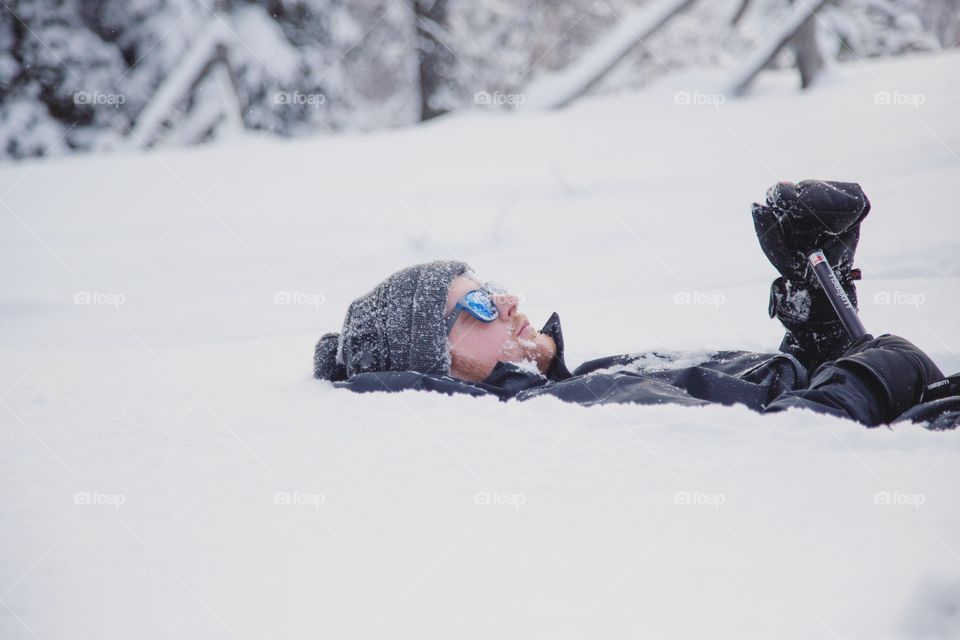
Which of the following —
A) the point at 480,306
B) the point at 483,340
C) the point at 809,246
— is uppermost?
the point at 809,246

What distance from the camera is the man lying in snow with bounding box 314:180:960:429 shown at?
1.93m

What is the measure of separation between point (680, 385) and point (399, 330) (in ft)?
2.65

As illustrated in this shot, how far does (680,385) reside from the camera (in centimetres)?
204

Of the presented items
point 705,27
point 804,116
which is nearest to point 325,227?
point 804,116

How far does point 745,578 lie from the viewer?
3.41 ft

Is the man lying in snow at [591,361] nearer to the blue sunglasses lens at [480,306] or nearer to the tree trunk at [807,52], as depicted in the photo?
the blue sunglasses lens at [480,306]

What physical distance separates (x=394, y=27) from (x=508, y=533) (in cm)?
1186

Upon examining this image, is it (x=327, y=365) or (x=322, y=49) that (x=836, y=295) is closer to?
(x=327, y=365)

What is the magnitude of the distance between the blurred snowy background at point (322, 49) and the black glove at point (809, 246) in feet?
18.8

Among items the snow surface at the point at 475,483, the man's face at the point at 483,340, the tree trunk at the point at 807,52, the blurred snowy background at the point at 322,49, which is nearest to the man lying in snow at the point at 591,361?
the man's face at the point at 483,340

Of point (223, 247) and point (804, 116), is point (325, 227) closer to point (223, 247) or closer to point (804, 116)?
point (223, 247)

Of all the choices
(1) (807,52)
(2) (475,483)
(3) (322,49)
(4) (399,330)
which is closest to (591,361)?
(4) (399,330)

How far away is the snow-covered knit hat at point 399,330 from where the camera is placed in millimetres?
2100

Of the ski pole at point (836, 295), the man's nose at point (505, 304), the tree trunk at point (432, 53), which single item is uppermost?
the ski pole at point (836, 295)
